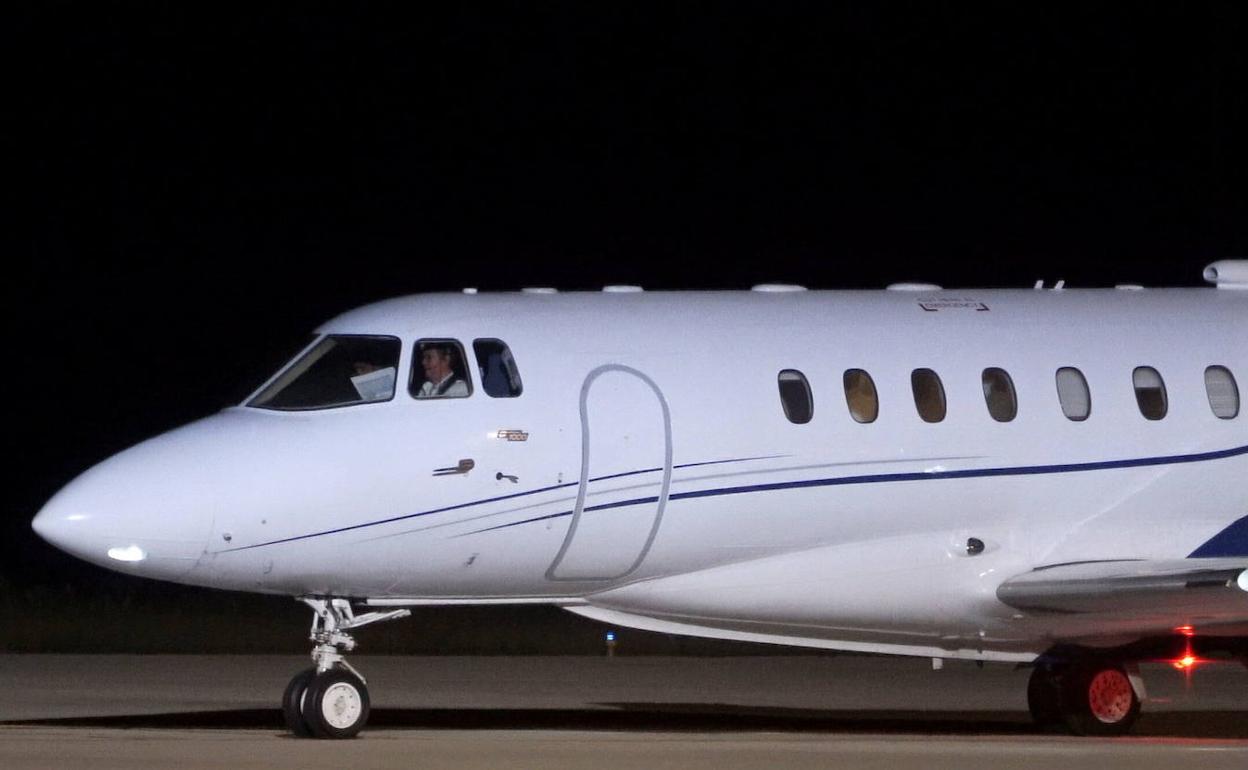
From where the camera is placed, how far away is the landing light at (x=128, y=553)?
1432 centimetres

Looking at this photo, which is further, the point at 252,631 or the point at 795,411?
the point at 252,631

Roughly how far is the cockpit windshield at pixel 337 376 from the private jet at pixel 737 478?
2cm

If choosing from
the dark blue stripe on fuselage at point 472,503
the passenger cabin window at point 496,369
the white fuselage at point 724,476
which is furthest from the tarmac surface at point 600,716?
the passenger cabin window at point 496,369

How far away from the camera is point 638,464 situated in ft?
50.9

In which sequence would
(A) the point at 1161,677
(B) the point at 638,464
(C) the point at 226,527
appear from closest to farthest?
(C) the point at 226,527 < (B) the point at 638,464 < (A) the point at 1161,677

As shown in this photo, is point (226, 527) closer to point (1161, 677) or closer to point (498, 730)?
point (498, 730)

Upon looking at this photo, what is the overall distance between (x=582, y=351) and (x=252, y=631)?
13902 mm

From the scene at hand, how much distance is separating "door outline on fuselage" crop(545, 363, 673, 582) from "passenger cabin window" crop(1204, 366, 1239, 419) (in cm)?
441

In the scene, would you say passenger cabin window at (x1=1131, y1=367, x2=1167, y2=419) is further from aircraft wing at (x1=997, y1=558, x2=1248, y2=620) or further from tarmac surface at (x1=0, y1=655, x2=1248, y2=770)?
tarmac surface at (x1=0, y1=655, x2=1248, y2=770)

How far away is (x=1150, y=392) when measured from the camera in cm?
1697

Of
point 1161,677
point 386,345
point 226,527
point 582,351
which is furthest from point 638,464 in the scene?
point 1161,677

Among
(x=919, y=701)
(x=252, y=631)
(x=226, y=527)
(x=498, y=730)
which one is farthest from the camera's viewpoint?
(x=252, y=631)

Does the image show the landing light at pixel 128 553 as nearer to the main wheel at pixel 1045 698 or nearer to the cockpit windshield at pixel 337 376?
the cockpit windshield at pixel 337 376

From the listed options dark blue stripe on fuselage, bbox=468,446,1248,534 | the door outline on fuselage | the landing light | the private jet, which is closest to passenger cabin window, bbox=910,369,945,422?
the private jet
